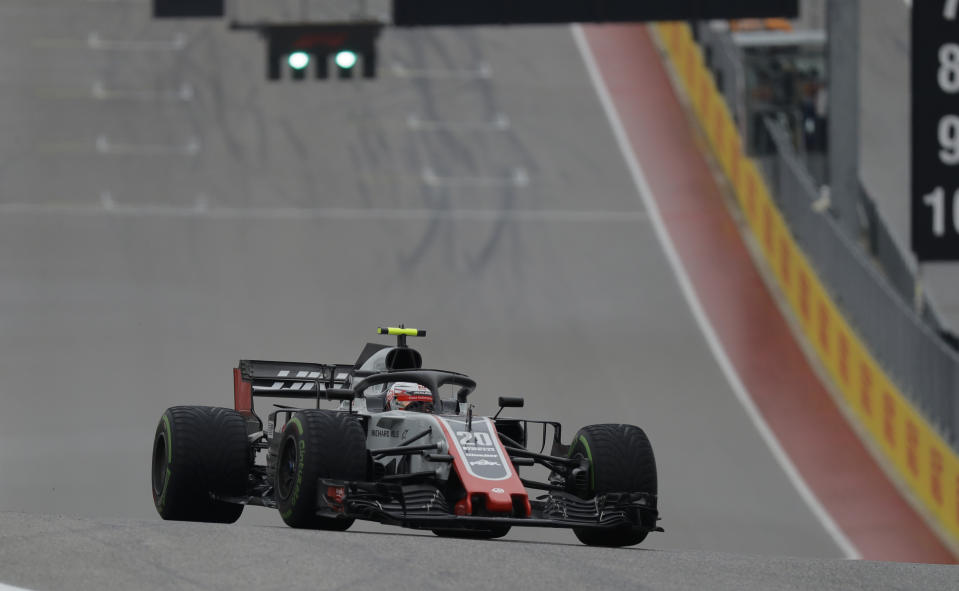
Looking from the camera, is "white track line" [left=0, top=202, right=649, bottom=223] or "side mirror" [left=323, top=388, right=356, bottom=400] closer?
"side mirror" [left=323, top=388, right=356, bottom=400]

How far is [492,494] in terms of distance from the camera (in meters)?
12.2

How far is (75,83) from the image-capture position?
1348 inches

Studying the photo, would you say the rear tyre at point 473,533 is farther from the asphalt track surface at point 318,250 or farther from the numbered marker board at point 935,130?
the asphalt track surface at point 318,250

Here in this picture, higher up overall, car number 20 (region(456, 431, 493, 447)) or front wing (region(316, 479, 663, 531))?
car number 20 (region(456, 431, 493, 447))

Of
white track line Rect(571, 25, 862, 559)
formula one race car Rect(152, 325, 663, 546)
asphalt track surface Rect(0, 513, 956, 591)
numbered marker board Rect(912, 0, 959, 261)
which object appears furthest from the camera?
white track line Rect(571, 25, 862, 559)

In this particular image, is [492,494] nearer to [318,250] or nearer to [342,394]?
[342,394]

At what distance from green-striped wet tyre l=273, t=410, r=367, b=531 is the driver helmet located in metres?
0.98

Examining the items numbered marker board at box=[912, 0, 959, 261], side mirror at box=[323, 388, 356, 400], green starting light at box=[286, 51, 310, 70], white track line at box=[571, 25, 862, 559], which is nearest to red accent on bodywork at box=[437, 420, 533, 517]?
side mirror at box=[323, 388, 356, 400]

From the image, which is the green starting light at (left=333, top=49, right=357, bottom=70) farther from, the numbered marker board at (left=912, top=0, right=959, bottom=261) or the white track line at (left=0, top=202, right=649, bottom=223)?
the numbered marker board at (left=912, top=0, right=959, bottom=261)

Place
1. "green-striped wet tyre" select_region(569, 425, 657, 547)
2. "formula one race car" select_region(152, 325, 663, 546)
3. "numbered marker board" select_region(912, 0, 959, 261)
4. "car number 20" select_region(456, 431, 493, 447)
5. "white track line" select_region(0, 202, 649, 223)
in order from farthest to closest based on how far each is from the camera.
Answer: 1. "white track line" select_region(0, 202, 649, 223)
2. "numbered marker board" select_region(912, 0, 959, 261)
3. "green-striped wet tyre" select_region(569, 425, 657, 547)
4. "car number 20" select_region(456, 431, 493, 447)
5. "formula one race car" select_region(152, 325, 663, 546)

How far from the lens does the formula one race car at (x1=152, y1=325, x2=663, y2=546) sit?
40.4ft

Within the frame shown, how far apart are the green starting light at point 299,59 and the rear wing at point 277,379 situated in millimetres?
9733

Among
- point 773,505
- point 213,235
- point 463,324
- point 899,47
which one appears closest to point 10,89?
point 213,235

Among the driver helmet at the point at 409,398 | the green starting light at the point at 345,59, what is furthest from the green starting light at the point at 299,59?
the driver helmet at the point at 409,398
